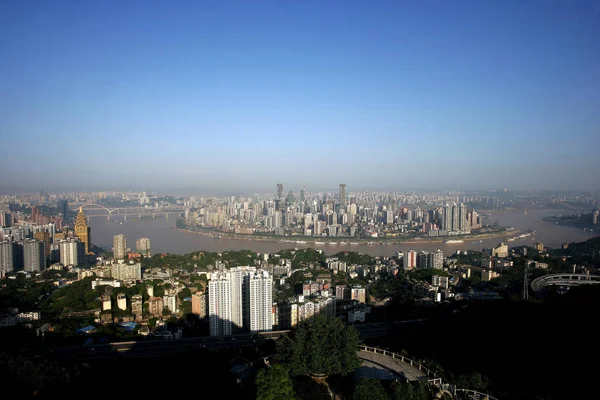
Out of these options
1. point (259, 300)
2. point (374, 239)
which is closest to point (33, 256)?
point (259, 300)

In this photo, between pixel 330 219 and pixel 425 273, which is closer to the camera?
pixel 425 273

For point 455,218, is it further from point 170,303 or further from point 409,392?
point 409,392

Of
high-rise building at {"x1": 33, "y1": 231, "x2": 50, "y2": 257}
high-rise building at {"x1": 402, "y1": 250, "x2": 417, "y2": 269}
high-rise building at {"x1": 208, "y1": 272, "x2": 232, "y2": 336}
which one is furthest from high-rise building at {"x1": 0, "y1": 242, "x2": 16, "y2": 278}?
high-rise building at {"x1": 402, "y1": 250, "x2": 417, "y2": 269}

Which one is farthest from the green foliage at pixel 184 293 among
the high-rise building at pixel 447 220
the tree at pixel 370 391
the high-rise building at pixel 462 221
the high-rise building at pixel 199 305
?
the high-rise building at pixel 462 221

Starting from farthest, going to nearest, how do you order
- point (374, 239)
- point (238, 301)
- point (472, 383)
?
point (374, 239), point (238, 301), point (472, 383)

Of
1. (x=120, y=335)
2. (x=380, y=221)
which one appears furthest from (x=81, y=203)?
(x=120, y=335)
